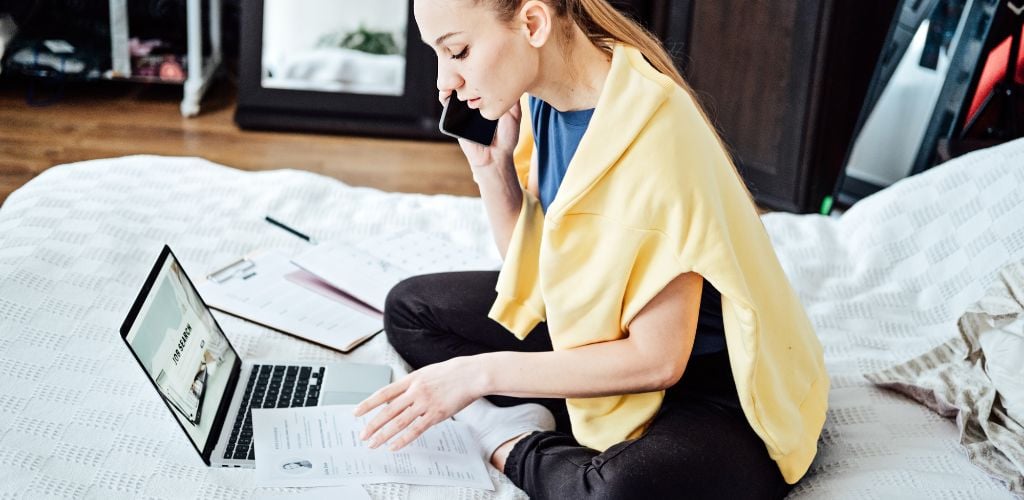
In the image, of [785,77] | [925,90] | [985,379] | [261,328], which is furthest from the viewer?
[785,77]

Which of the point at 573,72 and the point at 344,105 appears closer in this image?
the point at 573,72

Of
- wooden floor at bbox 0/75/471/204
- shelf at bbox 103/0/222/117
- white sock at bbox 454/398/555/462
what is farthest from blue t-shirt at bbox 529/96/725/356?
shelf at bbox 103/0/222/117

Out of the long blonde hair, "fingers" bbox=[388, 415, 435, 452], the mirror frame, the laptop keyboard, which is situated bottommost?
the mirror frame

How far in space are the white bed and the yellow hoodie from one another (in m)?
0.13

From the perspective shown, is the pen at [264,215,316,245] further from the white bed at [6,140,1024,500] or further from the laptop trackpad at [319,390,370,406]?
the laptop trackpad at [319,390,370,406]

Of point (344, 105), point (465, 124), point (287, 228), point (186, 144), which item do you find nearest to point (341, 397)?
point (465, 124)

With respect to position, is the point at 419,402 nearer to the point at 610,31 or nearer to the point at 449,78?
the point at 449,78

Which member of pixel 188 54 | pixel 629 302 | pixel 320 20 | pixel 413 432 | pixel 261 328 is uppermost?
pixel 629 302

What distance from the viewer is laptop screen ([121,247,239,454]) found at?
1.12m

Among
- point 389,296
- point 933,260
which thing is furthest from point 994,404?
point 389,296

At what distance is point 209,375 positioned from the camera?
1.27 m

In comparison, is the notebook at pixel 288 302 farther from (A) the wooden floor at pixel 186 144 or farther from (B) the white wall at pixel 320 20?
(B) the white wall at pixel 320 20

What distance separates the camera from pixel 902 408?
137 centimetres

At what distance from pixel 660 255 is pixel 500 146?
377 millimetres
